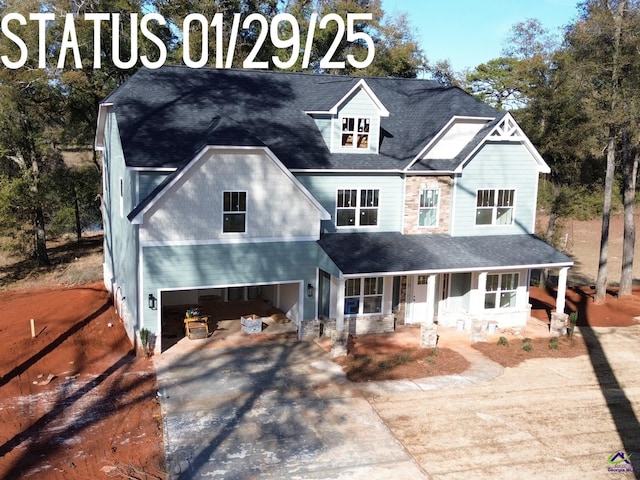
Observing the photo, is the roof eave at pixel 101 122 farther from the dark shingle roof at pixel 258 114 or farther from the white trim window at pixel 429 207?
the white trim window at pixel 429 207

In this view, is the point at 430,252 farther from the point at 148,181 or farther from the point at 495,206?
the point at 148,181

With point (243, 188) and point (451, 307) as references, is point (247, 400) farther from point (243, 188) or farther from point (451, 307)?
point (451, 307)

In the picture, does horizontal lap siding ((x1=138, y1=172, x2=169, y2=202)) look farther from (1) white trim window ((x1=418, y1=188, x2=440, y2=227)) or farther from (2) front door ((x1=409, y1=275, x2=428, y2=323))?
(2) front door ((x1=409, y1=275, x2=428, y2=323))

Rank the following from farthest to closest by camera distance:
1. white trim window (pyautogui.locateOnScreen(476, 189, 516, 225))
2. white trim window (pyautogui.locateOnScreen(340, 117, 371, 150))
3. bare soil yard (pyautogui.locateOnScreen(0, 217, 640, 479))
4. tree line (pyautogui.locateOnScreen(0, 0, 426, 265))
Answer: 1. tree line (pyautogui.locateOnScreen(0, 0, 426, 265))
2. white trim window (pyautogui.locateOnScreen(476, 189, 516, 225))
3. white trim window (pyautogui.locateOnScreen(340, 117, 371, 150))
4. bare soil yard (pyautogui.locateOnScreen(0, 217, 640, 479))

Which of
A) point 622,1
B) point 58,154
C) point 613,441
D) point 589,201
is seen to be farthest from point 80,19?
point 589,201

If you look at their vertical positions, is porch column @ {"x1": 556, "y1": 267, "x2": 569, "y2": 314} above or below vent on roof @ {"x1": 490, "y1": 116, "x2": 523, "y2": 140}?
below

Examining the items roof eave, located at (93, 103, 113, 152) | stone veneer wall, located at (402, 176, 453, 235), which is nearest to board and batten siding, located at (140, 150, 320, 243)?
stone veneer wall, located at (402, 176, 453, 235)

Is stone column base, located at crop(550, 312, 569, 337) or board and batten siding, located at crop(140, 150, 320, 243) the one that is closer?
board and batten siding, located at crop(140, 150, 320, 243)

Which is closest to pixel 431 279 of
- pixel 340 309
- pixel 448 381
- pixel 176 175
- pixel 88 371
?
pixel 340 309
